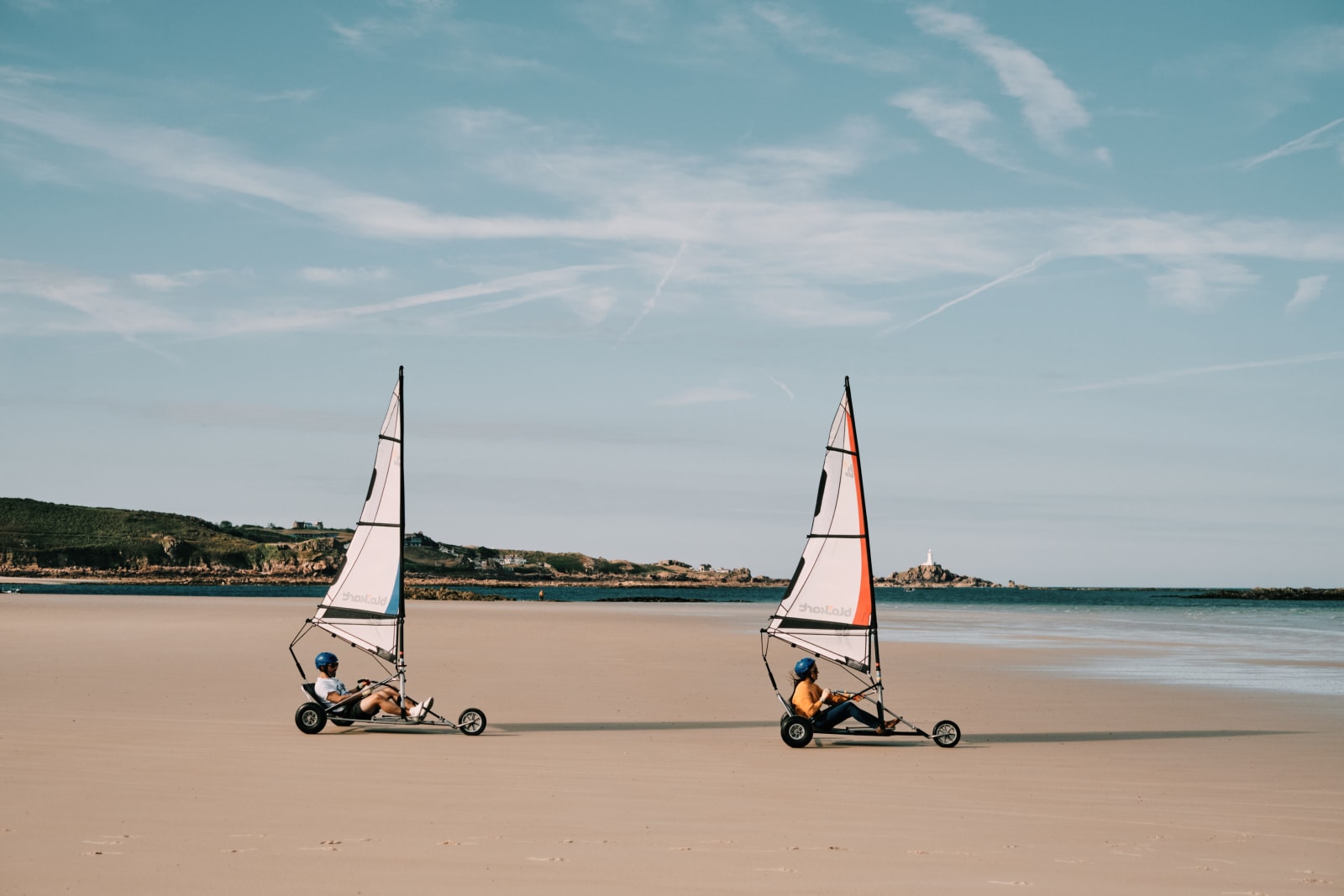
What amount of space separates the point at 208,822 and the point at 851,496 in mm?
9810

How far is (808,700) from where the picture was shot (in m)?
15.3

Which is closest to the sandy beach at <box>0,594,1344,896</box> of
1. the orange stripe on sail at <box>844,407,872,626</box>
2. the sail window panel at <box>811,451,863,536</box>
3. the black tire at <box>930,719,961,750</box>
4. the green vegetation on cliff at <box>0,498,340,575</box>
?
the black tire at <box>930,719,961,750</box>

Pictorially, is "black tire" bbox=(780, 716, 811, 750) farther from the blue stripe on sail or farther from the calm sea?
the calm sea

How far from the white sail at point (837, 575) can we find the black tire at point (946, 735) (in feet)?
4.98

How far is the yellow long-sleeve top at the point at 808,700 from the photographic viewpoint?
15.2 metres

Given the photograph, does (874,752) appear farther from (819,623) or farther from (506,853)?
(506,853)

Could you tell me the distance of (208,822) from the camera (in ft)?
31.9

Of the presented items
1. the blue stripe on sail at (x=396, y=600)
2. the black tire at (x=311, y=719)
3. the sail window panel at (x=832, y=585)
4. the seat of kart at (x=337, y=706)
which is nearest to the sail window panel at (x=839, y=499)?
the sail window panel at (x=832, y=585)

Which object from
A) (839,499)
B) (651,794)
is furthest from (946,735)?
(651,794)

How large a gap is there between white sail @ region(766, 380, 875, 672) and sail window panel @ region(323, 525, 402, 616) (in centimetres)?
562

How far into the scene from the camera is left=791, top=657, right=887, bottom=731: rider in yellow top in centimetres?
1502

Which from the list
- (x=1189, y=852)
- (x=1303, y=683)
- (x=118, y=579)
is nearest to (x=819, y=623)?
(x=1189, y=852)

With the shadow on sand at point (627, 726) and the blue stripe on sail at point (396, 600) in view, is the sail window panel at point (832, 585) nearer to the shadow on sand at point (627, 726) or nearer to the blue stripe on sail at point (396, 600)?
the shadow on sand at point (627, 726)

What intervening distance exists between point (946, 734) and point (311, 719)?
842 cm
